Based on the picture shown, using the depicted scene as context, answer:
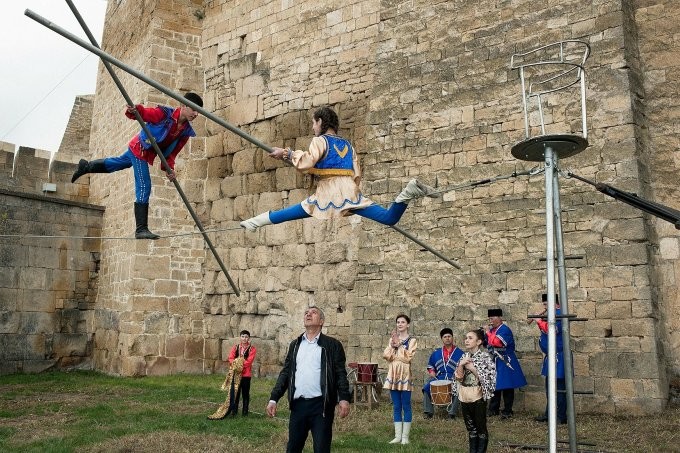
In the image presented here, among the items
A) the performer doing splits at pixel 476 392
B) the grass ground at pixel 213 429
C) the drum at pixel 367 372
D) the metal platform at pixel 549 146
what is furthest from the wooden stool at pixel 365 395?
the metal platform at pixel 549 146

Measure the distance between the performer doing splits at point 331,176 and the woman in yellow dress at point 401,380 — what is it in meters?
2.14

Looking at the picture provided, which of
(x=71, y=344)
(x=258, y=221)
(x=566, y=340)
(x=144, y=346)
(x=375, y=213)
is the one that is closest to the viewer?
(x=566, y=340)

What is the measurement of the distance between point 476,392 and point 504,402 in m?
2.38

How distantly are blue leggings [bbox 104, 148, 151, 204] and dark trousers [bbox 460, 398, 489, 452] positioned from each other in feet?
11.2

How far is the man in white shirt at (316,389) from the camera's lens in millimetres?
4809

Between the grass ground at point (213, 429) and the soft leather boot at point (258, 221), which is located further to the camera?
the grass ground at point (213, 429)

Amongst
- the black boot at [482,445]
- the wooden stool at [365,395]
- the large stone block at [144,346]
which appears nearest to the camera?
the black boot at [482,445]

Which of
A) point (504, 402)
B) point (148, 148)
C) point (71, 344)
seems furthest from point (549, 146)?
point (71, 344)

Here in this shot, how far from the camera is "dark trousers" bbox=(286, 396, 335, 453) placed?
4.78m

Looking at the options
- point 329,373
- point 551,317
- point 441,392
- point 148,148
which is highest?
point 148,148

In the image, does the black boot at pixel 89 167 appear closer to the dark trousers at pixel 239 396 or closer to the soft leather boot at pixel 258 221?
the soft leather boot at pixel 258 221

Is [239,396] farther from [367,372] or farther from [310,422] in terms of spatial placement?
[310,422]

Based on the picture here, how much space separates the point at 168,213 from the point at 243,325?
244 centimetres

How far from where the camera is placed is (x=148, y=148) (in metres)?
6.20
